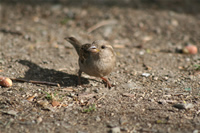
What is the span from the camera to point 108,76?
5477mm

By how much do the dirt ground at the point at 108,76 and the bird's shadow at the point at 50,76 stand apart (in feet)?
0.06

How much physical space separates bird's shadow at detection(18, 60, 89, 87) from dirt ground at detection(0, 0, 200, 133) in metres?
0.02

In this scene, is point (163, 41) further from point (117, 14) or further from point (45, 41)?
point (45, 41)

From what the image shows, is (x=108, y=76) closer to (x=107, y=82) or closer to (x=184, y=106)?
(x=107, y=82)

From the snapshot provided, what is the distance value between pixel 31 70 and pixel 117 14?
4041 mm

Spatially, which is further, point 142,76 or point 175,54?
point 175,54

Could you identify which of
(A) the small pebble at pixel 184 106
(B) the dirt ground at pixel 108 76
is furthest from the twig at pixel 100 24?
(A) the small pebble at pixel 184 106

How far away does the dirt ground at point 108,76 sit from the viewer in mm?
3848

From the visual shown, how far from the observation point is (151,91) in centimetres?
480

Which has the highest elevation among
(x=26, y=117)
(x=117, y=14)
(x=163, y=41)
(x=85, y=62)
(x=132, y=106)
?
(x=117, y=14)

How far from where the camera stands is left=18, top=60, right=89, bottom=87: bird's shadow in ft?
17.0

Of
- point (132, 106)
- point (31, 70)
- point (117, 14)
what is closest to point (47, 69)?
point (31, 70)

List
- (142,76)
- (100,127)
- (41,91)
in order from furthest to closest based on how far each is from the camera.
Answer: (142,76), (41,91), (100,127)

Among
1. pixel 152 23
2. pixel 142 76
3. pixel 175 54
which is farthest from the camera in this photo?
pixel 152 23
